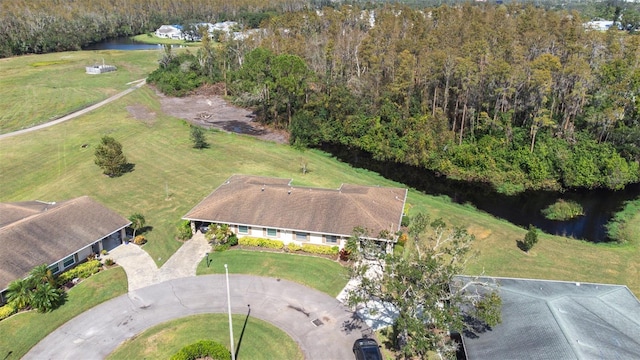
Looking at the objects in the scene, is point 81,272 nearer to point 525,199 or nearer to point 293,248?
point 293,248

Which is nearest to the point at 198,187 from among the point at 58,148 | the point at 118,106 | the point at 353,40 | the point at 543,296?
the point at 58,148

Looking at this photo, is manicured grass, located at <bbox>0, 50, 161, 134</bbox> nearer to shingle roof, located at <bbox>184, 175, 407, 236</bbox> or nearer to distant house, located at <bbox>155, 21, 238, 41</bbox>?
distant house, located at <bbox>155, 21, 238, 41</bbox>

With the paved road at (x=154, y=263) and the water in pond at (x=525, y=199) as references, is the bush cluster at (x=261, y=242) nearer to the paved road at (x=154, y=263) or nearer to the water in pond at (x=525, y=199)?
the paved road at (x=154, y=263)

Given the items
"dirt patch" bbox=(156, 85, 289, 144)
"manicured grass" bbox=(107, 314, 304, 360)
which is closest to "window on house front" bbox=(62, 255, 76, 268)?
"manicured grass" bbox=(107, 314, 304, 360)

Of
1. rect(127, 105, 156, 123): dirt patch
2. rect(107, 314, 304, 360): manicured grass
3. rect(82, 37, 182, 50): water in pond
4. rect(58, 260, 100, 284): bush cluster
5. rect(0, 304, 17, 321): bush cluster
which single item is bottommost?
rect(107, 314, 304, 360): manicured grass

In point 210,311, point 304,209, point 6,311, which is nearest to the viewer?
point 6,311

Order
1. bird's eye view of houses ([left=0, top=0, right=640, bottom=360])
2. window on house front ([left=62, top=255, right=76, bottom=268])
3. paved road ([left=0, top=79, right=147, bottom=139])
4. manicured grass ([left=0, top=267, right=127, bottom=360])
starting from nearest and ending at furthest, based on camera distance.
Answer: bird's eye view of houses ([left=0, top=0, right=640, bottom=360]), manicured grass ([left=0, top=267, right=127, bottom=360]), window on house front ([left=62, top=255, right=76, bottom=268]), paved road ([left=0, top=79, right=147, bottom=139])

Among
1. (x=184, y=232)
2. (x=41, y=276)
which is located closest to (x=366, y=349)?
(x=184, y=232)

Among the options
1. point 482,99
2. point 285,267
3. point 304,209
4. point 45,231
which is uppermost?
point 482,99

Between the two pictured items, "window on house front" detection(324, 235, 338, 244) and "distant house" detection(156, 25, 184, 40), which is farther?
"distant house" detection(156, 25, 184, 40)
